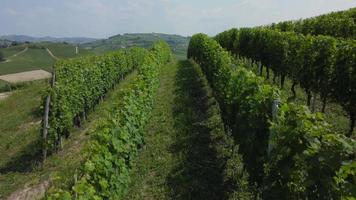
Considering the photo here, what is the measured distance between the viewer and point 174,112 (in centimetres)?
1537

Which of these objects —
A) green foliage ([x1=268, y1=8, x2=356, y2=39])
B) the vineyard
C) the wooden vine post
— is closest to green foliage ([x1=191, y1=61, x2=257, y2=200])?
the vineyard

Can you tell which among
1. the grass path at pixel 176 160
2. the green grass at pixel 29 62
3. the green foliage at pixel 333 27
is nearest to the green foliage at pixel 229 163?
the grass path at pixel 176 160

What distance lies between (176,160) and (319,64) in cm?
547

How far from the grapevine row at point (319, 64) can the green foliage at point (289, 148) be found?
3.57 metres

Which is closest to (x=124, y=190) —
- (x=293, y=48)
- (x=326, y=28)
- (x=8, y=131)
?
(x=293, y=48)

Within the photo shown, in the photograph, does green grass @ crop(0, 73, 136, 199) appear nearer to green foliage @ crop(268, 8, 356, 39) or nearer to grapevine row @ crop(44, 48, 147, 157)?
grapevine row @ crop(44, 48, 147, 157)

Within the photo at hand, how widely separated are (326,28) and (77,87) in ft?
43.4

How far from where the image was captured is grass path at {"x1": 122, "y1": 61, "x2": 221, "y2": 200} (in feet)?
28.6

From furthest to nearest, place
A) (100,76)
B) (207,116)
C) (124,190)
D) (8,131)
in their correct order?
(100,76) < (8,131) < (207,116) < (124,190)

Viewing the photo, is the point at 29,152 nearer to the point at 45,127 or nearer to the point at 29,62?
the point at 45,127

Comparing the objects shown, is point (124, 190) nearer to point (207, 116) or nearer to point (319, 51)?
point (207, 116)

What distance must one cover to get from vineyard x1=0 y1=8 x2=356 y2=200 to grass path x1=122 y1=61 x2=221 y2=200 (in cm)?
3

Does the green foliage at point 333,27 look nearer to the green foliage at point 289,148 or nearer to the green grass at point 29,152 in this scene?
the green grass at point 29,152

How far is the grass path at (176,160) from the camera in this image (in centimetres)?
870
